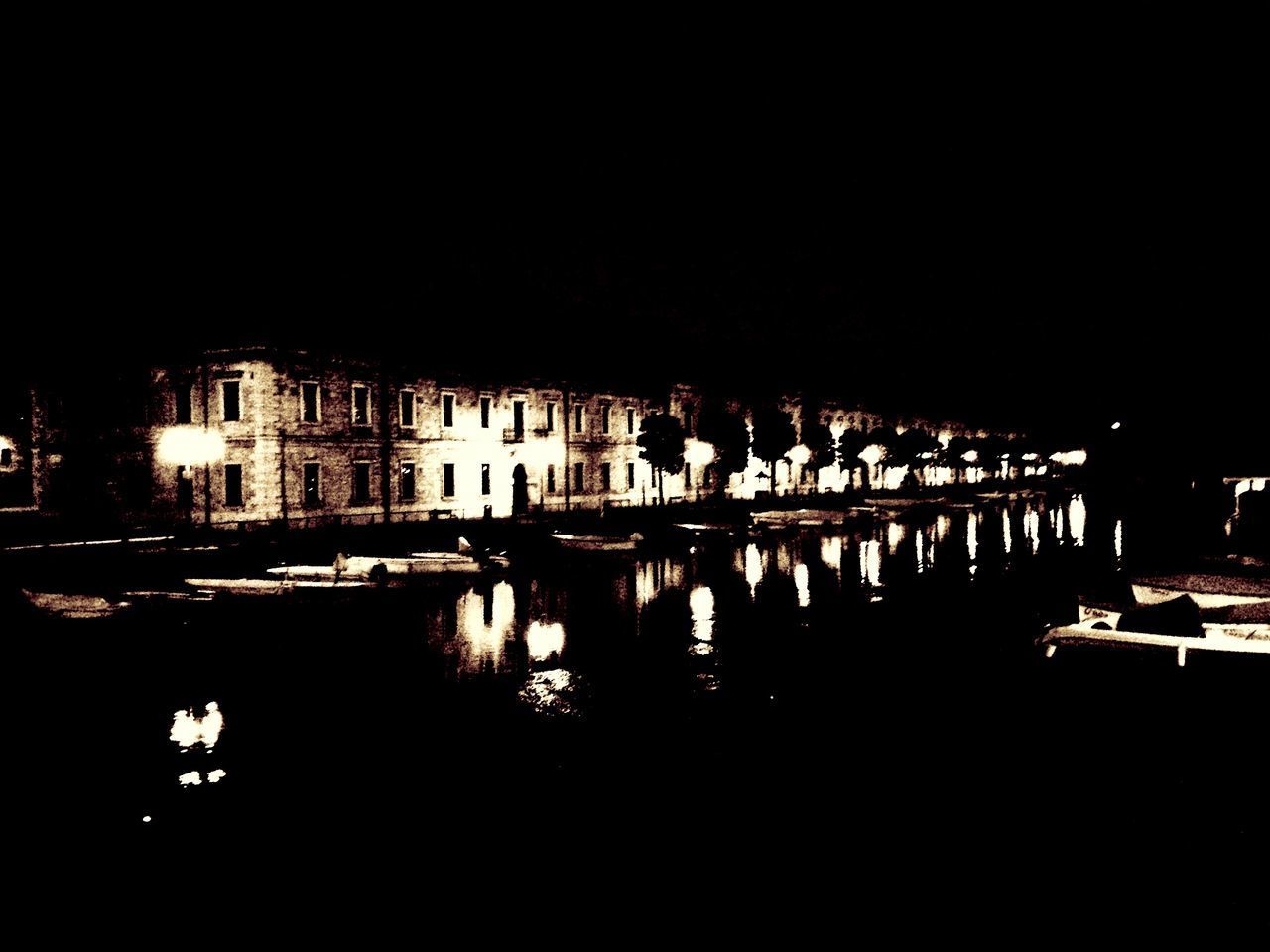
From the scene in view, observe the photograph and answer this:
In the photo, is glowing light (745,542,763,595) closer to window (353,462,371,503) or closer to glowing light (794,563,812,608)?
glowing light (794,563,812,608)

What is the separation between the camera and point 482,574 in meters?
23.7

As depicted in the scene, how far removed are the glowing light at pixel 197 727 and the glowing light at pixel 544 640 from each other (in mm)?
4869

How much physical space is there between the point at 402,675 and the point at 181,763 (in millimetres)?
4298

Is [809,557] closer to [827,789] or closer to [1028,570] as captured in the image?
[1028,570]

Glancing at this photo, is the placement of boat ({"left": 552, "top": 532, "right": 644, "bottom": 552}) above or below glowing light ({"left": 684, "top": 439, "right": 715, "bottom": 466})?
below

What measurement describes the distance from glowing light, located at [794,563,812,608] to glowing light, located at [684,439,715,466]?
2014 centimetres

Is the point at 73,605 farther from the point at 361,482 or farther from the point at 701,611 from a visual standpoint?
the point at 361,482

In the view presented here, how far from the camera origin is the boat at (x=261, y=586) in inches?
792

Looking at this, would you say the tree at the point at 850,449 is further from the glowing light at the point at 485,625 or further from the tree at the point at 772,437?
the glowing light at the point at 485,625

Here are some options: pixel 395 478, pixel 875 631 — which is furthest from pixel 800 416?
Result: pixel 875 631

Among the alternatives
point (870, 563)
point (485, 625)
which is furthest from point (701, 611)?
point (870, 563)

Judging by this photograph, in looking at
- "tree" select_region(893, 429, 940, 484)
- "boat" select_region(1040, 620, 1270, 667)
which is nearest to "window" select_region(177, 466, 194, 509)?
"boat" select_region(1040, 620, 1270, 667)

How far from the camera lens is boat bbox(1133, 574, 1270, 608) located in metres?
15.8

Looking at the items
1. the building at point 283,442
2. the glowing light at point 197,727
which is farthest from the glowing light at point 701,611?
the building at point 283,442
